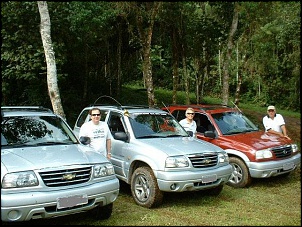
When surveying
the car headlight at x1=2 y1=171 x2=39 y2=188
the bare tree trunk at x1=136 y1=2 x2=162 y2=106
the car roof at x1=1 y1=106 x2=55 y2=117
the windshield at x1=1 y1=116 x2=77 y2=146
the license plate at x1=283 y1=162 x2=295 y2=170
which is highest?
the bare tree trunk at x1=136 y1=2 x2=162 y2=106

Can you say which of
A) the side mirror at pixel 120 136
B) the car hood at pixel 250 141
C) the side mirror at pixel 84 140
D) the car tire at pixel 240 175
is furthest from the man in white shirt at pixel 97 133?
the car tire at pixel 240 175

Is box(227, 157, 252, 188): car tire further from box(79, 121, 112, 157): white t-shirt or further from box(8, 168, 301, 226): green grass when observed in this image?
box(79, 121, 112, 157): white t-shirt

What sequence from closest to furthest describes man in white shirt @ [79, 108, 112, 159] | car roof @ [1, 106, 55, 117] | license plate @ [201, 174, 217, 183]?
car roof @ [1, 106, 55, 117] < license plate @ [201, 174, 217, 183] < man in white shirt @ [79, 108, 112, 159]

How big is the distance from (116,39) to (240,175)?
40.9 ft

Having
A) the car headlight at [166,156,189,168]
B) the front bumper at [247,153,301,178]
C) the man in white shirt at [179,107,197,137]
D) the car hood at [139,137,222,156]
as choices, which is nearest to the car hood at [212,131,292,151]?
the front bumper at [247,153,301,178]

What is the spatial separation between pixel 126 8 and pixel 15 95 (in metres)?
6.13

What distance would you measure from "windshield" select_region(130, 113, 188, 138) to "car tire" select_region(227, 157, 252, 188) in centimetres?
134

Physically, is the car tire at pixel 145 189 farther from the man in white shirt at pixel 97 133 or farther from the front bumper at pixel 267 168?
the front bumper at pixel 267 168

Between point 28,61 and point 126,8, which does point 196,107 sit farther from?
point 28,61

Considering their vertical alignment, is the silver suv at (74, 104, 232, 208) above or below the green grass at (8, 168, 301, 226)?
above

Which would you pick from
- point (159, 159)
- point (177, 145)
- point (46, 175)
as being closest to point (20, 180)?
point (46, 175)

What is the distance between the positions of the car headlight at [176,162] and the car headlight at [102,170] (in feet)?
3.53

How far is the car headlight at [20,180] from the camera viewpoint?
4.49 metres

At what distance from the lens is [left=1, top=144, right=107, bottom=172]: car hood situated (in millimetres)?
4717
